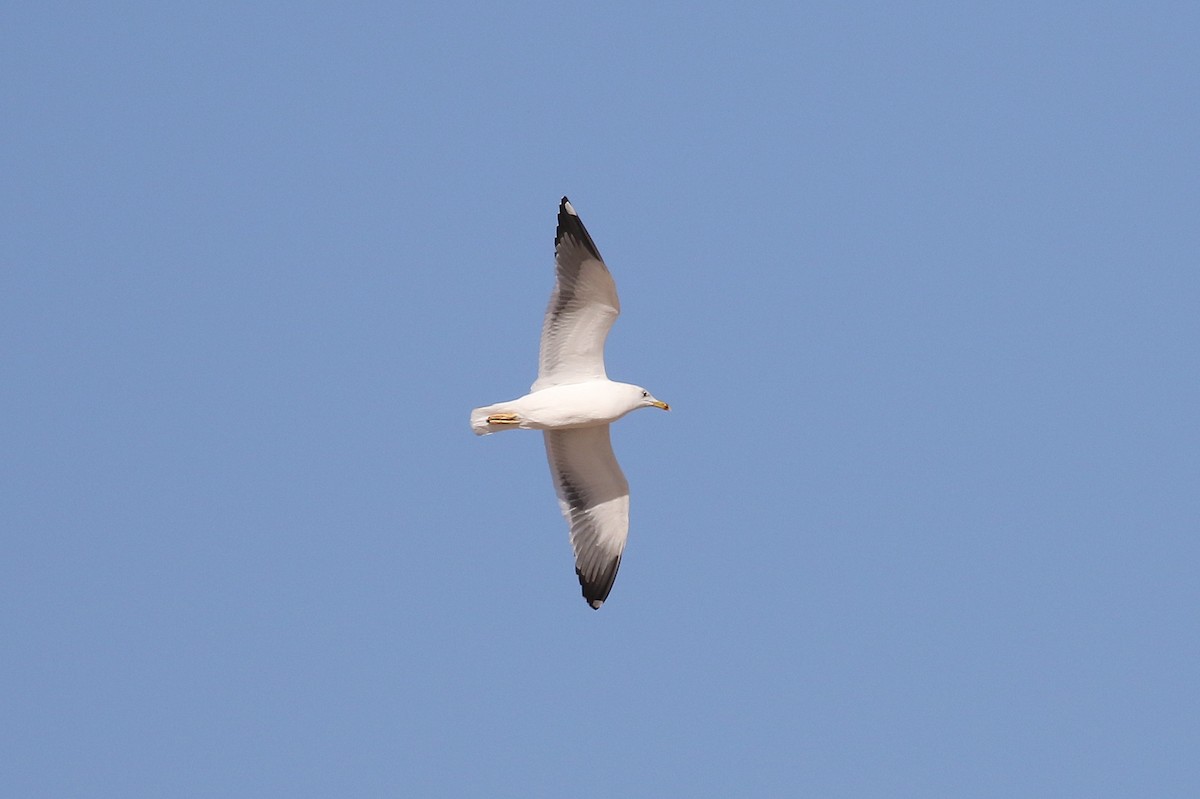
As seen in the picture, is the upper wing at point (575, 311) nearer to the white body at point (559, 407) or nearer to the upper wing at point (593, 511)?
the white body at point (559, 407)

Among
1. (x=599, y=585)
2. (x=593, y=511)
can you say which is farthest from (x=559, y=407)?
(x=599, y=585)

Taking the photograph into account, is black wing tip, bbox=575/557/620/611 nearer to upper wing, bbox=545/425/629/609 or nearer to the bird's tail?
upper wing, bbox=545/425/629/609

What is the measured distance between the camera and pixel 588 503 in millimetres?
18797

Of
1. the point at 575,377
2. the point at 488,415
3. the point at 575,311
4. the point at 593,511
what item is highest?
the point at 575,311

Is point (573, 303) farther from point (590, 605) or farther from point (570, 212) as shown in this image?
point (590, 605)

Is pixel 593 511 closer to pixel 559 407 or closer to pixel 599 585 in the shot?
pixel 599 585

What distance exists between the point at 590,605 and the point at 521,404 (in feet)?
8.44

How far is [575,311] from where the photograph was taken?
57.2ft

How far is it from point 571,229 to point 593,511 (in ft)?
10.6

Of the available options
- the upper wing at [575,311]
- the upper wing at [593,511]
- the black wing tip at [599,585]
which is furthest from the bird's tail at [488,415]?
the black wing tip at [599,585]

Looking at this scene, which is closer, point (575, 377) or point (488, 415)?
point (488, 415)

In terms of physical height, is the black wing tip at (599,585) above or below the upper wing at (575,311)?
below

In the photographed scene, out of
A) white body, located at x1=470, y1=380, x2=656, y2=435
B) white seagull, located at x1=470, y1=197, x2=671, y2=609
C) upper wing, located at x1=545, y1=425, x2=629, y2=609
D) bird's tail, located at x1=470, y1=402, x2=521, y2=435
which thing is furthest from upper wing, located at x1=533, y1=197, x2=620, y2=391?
upper wing, located at x1=545, y1=425, x2=629, y2=609

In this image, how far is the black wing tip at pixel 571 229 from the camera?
17141 millimetres
